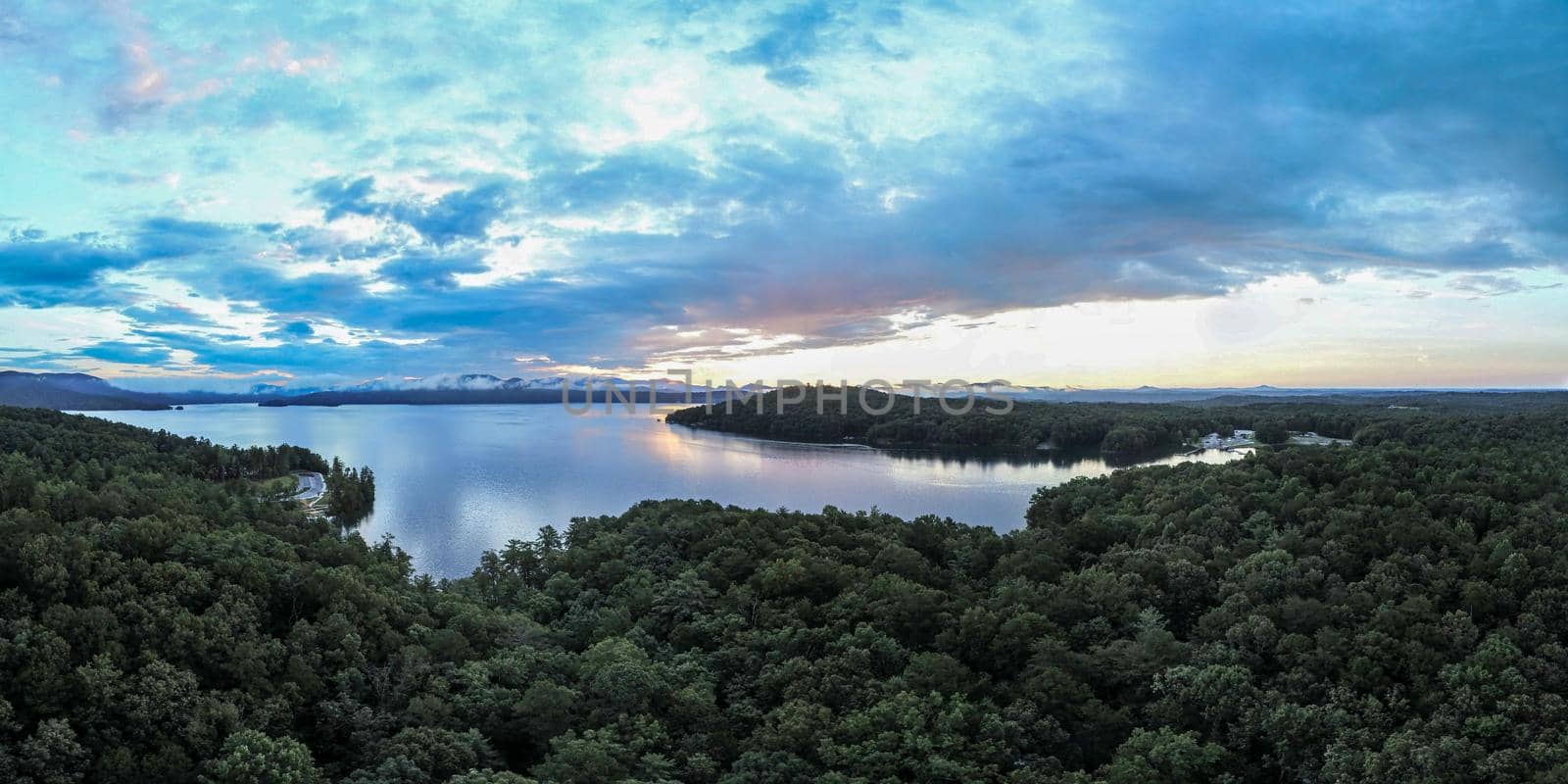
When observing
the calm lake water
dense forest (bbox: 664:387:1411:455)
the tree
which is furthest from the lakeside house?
the tree

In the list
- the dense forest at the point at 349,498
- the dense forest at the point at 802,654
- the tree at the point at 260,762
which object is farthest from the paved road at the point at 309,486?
the tree at the point at 260,762

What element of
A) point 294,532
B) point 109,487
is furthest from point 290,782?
point 109,487

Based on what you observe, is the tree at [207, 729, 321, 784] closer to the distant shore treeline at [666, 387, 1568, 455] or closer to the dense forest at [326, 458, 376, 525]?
the dense forest at [326, 458, 376, 525]

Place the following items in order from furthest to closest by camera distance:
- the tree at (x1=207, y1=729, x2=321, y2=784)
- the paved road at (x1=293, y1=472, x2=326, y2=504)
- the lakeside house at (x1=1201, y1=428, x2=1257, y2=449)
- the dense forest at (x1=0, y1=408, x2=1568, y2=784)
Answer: the lakeside house at (x1=1201, y1=428, x2=1257, y2=449) → the paved road at (x1=293, y1=472, x2=326, y2=504) → the dense forest at (x1=0, y1=408, x2=1568, y2=784) → the tree at (x1=207, y1=729, x2=321, y2=784)

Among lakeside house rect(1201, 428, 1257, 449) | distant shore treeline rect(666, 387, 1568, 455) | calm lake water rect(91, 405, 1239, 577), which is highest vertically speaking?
distant shore treeline rect(666, 387, 1568, 455)

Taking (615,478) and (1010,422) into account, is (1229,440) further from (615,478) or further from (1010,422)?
(615,478)

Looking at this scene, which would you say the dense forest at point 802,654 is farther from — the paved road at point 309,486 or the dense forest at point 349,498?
the paved road at point 309,486

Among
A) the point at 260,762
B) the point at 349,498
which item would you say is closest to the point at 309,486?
the point at 349,498
